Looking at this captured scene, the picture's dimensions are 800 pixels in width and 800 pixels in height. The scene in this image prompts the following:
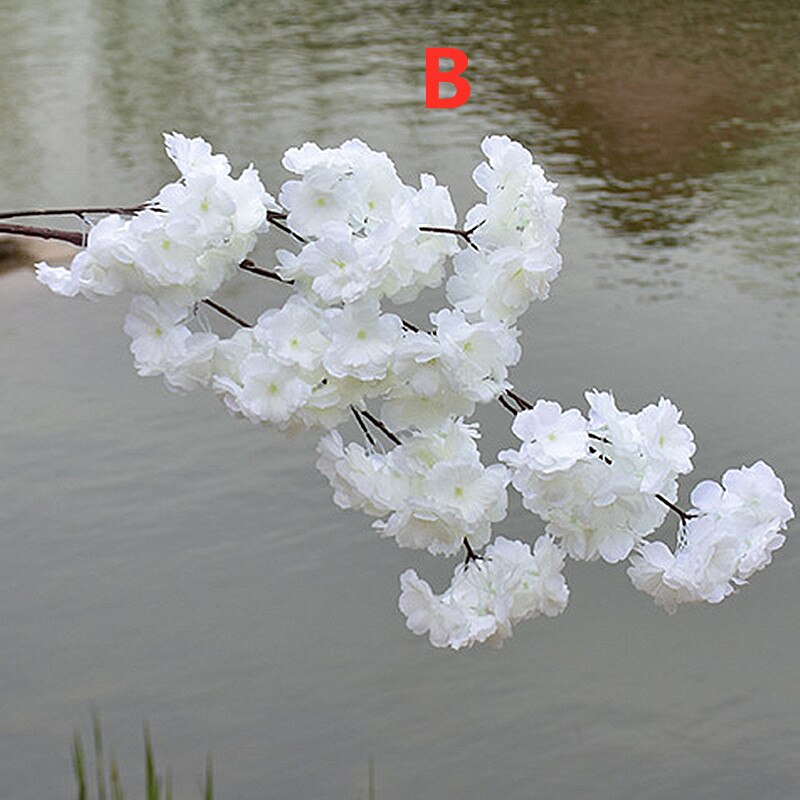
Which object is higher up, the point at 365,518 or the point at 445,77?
the point at 365,518

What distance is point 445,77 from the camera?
3811mm

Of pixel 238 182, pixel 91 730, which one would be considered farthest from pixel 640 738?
pixel 238 182

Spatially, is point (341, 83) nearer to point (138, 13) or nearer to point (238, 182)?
point (138, 13)

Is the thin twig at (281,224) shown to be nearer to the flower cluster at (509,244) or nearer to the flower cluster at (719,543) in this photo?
the flower cluster at (509,244)

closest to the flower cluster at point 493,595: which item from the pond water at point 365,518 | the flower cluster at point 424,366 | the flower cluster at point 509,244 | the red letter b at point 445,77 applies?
the flower cluster at point 424,366

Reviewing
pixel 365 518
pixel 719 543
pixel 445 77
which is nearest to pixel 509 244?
pixel 719 543

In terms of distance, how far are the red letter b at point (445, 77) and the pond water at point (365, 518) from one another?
36mm

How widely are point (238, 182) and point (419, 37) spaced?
3477 mm

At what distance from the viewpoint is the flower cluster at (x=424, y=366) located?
0.79 metres

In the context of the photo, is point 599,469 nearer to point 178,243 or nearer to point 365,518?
point 178,243

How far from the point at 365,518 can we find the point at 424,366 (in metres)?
1.26

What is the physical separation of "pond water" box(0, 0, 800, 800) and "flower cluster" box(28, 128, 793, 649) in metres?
0.78

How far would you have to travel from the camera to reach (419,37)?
13.8 ft

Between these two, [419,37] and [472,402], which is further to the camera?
[419,37]
